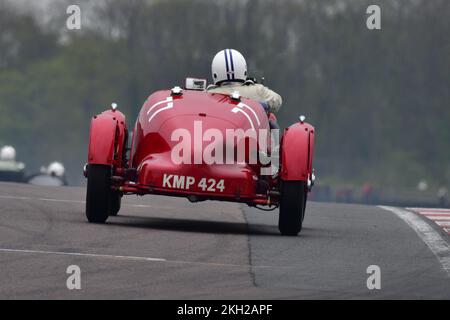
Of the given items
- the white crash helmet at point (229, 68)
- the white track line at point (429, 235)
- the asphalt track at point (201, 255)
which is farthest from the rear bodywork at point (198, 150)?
the white track line at point (429, 235)

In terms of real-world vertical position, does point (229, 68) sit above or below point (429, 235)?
above

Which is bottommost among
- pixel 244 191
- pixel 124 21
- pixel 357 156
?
pixel 244 191

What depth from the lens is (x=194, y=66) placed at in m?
43.2

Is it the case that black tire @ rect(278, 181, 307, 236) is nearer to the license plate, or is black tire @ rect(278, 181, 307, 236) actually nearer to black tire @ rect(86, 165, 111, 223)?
the license plate

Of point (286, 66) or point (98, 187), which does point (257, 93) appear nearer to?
point (98, 187)

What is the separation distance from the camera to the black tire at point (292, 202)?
13.7m

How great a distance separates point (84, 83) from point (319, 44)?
9184 millimetres

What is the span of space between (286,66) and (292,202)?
32517 millimetres

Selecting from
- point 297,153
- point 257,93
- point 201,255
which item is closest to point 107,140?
point 297,153

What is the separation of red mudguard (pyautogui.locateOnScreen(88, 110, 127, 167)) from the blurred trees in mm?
28112

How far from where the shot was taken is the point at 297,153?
13875 mm

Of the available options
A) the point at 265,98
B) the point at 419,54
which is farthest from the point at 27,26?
the point at 265,98

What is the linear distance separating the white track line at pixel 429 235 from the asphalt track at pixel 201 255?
4.3 inches

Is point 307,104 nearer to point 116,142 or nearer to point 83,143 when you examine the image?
point 83,143
